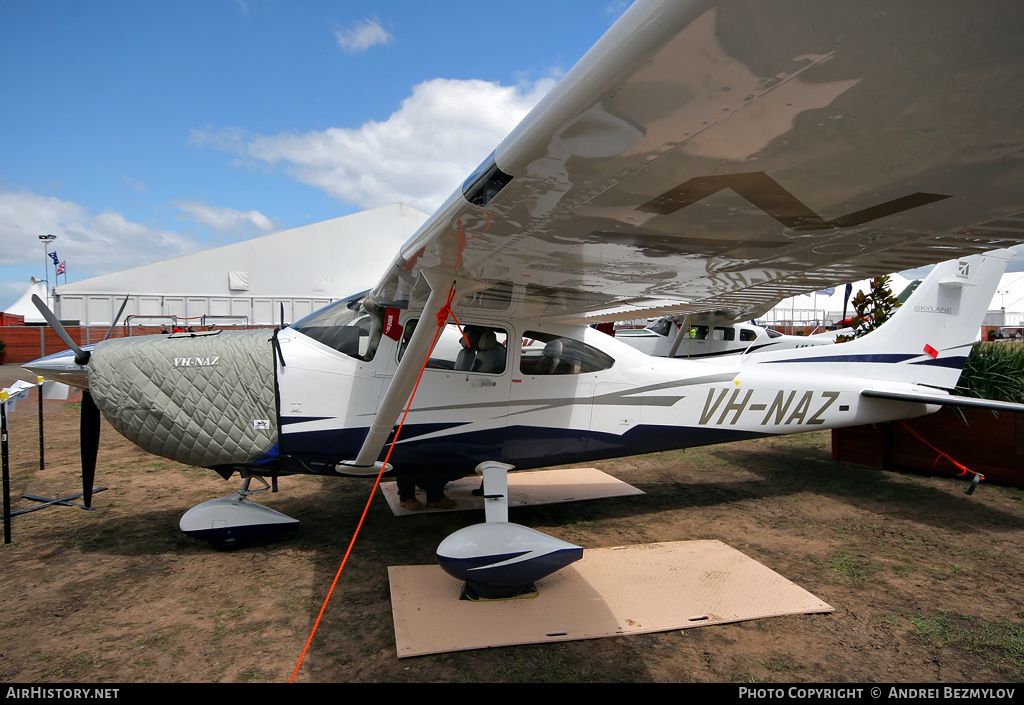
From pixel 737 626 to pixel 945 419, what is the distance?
516 cm

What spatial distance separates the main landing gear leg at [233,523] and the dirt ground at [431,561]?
6.1 inches

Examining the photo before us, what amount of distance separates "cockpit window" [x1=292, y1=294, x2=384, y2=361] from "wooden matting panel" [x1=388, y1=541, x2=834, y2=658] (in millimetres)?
1762

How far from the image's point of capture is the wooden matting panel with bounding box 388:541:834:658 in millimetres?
3299

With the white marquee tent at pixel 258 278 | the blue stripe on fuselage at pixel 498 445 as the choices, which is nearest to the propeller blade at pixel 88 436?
the blue stripe on fuselage at pixel 498 445

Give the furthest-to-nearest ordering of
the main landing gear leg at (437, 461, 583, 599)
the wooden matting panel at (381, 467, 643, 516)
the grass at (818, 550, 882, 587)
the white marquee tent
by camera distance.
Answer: the white marquee tent < the wooden matting panel at (381, 467, 643, 516) < the grass at (818, 550, 882, 587) < the main landing gear leg at (437, 461, 583, 599)

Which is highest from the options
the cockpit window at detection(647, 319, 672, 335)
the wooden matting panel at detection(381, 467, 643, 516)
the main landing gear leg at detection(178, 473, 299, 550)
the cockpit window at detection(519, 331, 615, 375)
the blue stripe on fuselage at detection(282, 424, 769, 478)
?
the cockpit window at detection(647, 319, 672, 335)

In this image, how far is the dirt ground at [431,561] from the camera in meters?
2.97

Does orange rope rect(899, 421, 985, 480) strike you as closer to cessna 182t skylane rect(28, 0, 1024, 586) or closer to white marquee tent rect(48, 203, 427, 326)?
cessna 182t skylane rect(28, 0, 1024, 586)

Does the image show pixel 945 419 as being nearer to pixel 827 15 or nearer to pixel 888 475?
pixel 888 475

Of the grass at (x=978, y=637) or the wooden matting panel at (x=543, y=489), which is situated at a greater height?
the grass at (x=978, y=637)

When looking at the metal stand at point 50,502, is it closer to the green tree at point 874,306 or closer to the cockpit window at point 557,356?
the cockpit window at point 557,356

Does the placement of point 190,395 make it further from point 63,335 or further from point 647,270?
point 647,270

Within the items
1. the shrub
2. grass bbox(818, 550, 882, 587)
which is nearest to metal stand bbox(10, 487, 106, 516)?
grass bbox(818, 550, 882, 587)

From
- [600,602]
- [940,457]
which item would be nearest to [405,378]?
[600,602]
